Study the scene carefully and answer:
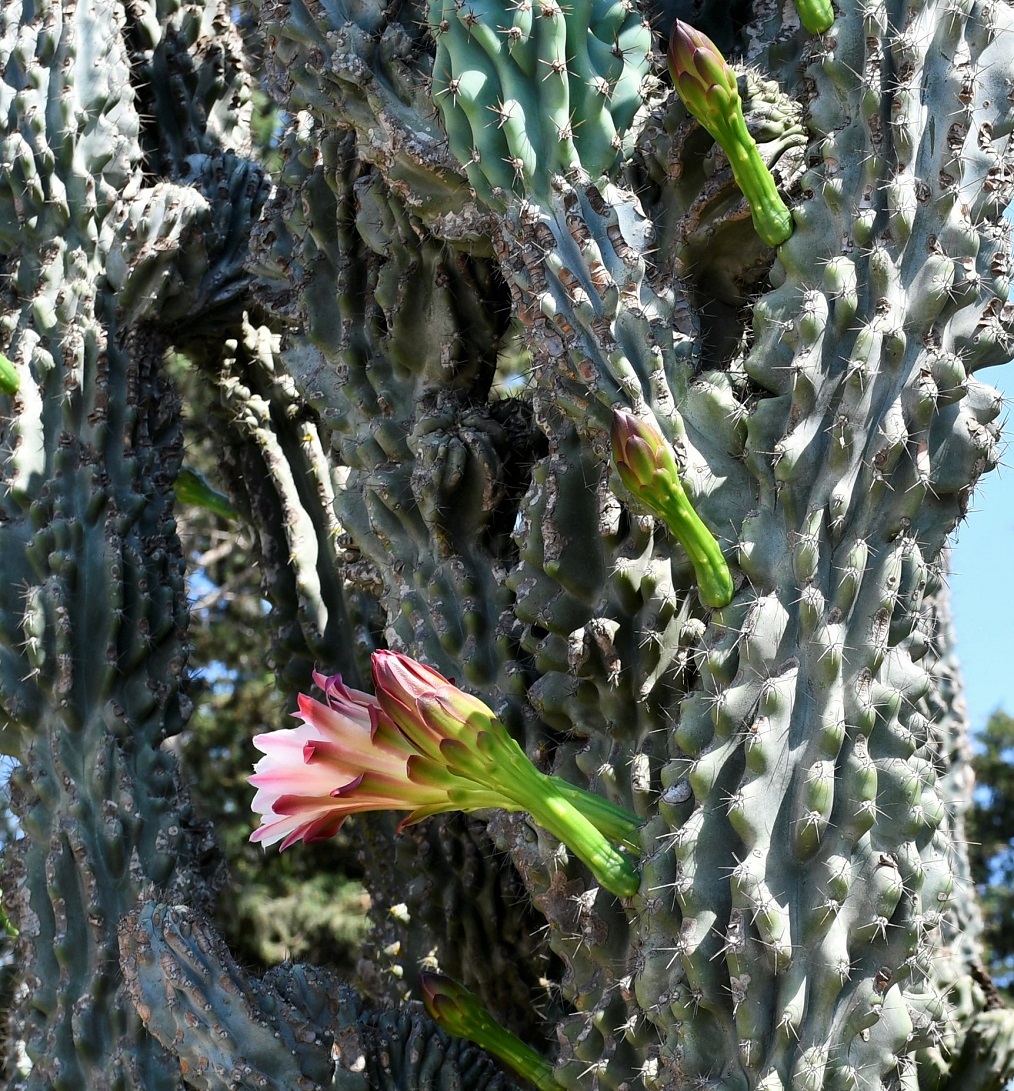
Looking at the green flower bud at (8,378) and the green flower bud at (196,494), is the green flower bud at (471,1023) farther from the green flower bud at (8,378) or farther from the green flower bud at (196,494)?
the green flower bud at (196,494)

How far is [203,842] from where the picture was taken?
9.23 feet

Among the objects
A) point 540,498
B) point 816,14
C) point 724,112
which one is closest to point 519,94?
point 724,112

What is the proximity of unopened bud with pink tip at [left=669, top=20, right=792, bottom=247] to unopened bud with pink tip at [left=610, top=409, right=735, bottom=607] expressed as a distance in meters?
0.38

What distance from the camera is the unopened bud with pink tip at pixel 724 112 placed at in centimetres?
192

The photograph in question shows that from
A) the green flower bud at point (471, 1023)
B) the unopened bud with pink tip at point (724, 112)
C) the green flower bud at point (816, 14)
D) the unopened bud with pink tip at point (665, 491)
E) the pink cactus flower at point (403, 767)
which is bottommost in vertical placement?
the green flower bud at point (471, 1023)

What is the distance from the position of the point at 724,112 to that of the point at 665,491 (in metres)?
0.59

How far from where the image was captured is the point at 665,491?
71.7 inches

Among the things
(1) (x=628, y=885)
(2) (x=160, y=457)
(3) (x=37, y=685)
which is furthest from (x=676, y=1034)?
(2) (x=160, y=457)

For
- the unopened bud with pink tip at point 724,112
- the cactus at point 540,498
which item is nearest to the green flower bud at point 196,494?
the cactus at point 540,498

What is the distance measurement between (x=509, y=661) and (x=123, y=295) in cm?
145

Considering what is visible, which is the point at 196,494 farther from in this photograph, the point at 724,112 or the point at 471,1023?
the point at 724,112

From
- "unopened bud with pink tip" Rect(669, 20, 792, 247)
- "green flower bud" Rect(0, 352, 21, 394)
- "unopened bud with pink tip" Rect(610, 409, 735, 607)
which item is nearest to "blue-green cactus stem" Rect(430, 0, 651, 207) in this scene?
"unopened bud with pink tip" Rect(669, 20, 792, 247)

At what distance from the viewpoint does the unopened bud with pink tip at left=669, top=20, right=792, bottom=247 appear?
6.28 ft

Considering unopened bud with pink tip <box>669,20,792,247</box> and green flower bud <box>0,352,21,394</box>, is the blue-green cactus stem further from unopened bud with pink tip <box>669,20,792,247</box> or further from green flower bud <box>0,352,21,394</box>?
green flower bud <box>0,352,21,394</box>
